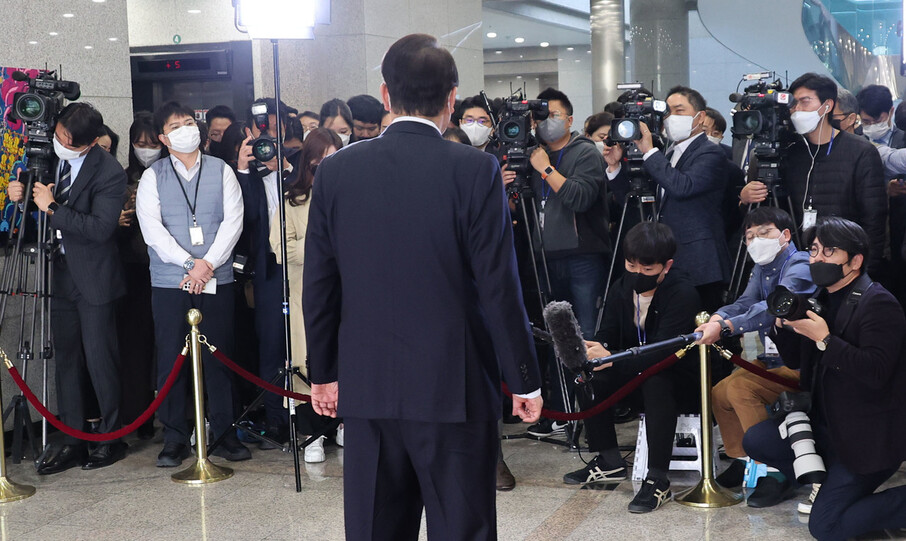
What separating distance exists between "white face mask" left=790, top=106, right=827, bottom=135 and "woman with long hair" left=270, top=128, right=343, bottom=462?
217cm

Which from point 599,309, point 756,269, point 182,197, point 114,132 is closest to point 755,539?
point 756,269

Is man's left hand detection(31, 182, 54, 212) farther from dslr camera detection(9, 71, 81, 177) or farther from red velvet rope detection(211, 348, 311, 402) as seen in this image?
red velvet rope detection(211, 348, 311, 402)

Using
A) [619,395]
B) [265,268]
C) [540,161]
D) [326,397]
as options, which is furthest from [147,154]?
[326,397]

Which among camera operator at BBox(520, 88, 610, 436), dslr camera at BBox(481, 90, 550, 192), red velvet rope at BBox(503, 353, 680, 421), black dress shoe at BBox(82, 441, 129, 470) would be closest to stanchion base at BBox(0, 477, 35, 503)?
black dress shoe at BBox(82, 441, 129, 470)

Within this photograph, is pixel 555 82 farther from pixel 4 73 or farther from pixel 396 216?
pixel 396 216

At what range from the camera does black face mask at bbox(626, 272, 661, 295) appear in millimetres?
4371

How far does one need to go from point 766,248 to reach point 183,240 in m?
2.70

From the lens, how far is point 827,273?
11.7ft

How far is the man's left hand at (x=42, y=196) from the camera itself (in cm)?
476

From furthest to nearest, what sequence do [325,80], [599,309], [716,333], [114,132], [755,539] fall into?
[325,80] < [114,132] < [599,309] < [716,333] < [755,539]

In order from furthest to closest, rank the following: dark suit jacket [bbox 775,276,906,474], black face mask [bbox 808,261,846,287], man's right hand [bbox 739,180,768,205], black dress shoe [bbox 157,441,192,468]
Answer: black dress shoe [bbox 157,441,192,468] → man's right hand [bbox 739,180,768,205] → black face mask [bbox 808,261,846,287] → dark suit jacket [bbox 775,276,906,474]

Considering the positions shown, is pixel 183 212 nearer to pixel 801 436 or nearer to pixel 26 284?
pixel 26 284

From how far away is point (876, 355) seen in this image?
3.43 meters

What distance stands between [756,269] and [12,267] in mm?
3494
